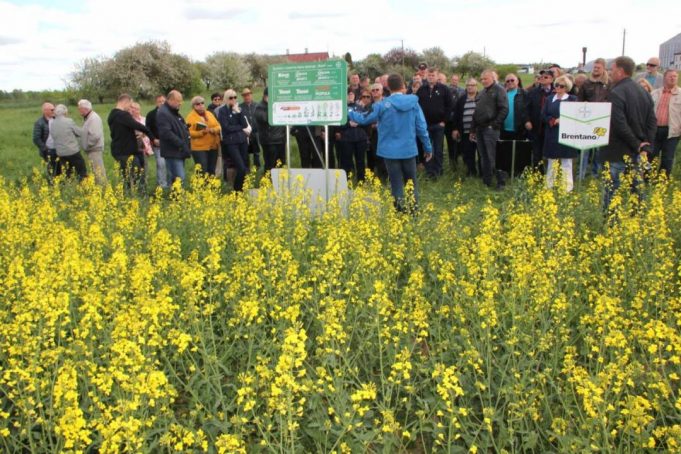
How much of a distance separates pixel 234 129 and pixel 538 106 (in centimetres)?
586

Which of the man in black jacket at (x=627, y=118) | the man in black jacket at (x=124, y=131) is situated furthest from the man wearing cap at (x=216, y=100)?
the man in black jacket at (x=627, y=118)

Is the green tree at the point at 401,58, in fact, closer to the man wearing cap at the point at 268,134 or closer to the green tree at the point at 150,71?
the green tree at the point at 150,71

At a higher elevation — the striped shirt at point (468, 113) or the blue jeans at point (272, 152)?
the striped shirt at point (468, 113)

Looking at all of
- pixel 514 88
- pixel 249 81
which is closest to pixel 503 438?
pixel 514 88

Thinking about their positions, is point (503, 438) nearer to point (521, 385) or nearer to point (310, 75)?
point (521, 385)

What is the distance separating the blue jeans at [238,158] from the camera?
11.5 metres

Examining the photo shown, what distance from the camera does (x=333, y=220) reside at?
6730 mm

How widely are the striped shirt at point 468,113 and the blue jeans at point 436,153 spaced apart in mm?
455

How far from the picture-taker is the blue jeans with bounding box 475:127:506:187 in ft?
34.9

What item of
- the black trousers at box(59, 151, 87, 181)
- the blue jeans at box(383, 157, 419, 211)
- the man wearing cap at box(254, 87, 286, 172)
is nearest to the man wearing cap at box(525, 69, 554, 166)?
the blue jeans at box(383, 157, 419, 211)

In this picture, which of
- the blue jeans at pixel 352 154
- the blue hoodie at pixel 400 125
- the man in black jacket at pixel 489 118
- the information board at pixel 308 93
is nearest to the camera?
the blue hoodie at pixel 400 125

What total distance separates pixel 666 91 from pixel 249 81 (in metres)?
54.1

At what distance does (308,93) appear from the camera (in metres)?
9.54

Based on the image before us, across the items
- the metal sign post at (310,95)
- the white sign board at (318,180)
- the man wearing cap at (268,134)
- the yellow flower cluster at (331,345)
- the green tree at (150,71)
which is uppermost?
the green tree at (150,71)
